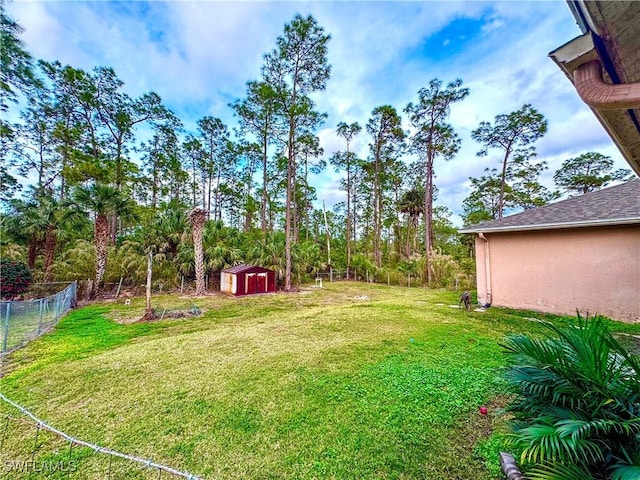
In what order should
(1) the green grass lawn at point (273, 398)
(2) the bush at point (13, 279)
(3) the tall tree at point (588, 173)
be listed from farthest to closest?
1. (3) the tall tree at point (588, 173)
2. (2) the bush at point (13, 279)
3. (1) the green grass lawn at point (273, 398)

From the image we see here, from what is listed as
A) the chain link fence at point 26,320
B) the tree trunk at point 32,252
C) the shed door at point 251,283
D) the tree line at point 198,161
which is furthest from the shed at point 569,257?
the tree trunk at point 32,252

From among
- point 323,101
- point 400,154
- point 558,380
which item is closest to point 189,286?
point 323,101

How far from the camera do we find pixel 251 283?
11.8m

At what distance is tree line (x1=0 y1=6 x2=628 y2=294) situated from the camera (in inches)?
389

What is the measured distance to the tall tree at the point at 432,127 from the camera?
46.2 ft

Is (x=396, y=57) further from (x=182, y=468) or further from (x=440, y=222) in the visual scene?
(x=440, y=222)

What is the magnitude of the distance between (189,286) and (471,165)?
65.2 feet

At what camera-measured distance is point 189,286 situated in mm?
12188

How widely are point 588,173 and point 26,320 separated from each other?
2866 centimetres

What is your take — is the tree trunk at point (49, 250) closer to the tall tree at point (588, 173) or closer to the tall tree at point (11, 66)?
the tall tree at point (11, 66)

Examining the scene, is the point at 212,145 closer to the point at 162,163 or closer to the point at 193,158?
the point at 193,158

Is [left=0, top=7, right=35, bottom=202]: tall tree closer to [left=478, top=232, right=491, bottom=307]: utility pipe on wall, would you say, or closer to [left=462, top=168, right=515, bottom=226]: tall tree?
[left=478, top=232, right=491, bottom=307]: utility pipe on wall

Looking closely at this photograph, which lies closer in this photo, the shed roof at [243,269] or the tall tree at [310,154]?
the shed roof at [243,269]

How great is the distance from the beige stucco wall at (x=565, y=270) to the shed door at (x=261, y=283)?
907 centimetres
